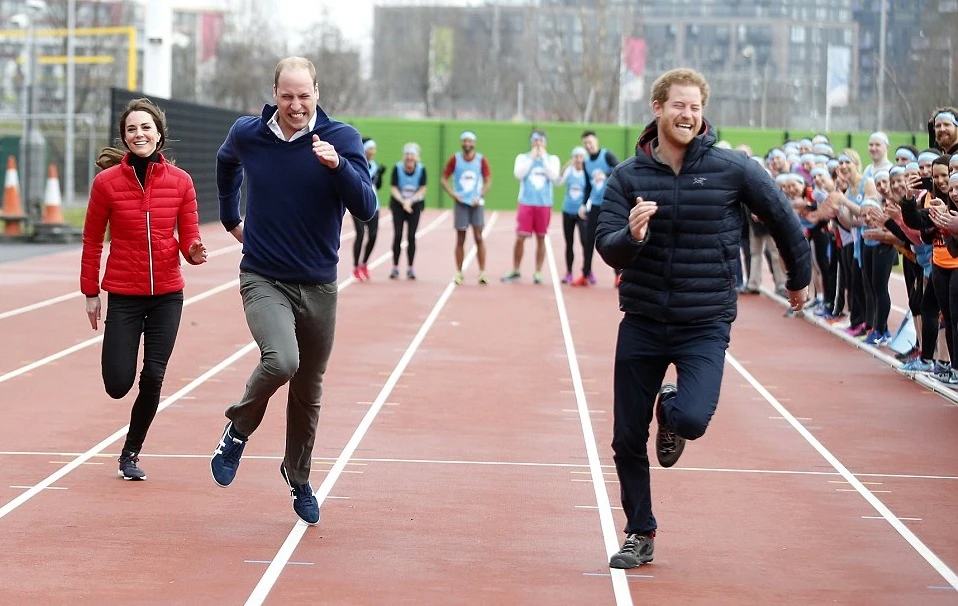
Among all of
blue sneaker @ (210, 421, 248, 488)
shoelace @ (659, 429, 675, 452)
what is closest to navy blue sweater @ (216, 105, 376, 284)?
blue sneaker @ (210, 421, 248, 488)

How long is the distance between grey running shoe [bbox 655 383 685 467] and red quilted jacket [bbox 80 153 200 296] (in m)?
2.72

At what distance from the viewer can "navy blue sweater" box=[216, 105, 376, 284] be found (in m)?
7.14

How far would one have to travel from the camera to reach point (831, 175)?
1795 centimetres

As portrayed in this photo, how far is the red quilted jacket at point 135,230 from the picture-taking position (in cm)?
837

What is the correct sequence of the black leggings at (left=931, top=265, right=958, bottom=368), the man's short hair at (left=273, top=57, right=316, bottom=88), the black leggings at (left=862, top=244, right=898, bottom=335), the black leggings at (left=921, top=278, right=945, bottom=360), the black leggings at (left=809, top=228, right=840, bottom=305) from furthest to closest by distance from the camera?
the black leggings at (left=809, top=228, right=840, bottom=305)
the black leggings at (left=862, top=244, right=898, bottom=335)
the black leggings at (left=921, top=278, right=945, bottom=360)
the black leggings at (left=931, top=265, right=958, bottom=368)
the man's short hair at (left=273, top=57, right=316, bottom=88)

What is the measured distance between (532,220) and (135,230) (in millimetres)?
14073

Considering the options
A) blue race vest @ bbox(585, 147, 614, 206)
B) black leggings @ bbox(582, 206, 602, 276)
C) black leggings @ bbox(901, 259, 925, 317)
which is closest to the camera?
black leggings @ bbox(901, 259, 925, 317)

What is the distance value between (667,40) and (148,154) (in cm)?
11405

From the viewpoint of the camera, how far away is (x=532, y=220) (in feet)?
73.0

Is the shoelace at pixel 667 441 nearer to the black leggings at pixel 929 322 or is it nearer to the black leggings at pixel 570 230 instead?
the black leggings at pixel 929 322

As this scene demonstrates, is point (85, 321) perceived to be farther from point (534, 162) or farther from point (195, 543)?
point (195, 543)

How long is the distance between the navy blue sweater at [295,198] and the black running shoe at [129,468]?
180 cm

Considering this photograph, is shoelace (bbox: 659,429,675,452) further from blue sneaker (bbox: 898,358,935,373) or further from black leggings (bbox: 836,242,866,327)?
black leggings (bbox: 836,242,866,327)

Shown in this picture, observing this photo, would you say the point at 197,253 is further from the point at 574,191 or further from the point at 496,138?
the point at 496,138
